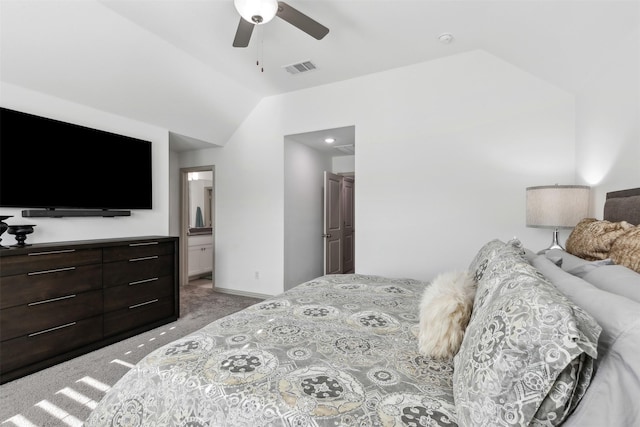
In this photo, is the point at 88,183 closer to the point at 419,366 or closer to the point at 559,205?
the point at 419,366

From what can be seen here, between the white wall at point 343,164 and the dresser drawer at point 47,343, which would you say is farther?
the white wall at point 343,164

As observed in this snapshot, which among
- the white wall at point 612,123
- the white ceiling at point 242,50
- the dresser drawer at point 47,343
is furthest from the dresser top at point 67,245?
the white wall at point 612,123

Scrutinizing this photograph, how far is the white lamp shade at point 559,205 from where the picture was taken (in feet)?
7.41

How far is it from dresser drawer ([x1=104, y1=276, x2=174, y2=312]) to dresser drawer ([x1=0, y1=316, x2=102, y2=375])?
0.18 m

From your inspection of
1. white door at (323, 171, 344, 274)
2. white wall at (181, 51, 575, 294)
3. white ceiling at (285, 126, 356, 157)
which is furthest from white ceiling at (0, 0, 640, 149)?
white door at (323, 171, 344, 274)

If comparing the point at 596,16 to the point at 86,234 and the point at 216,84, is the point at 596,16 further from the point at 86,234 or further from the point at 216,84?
the point at 86,234

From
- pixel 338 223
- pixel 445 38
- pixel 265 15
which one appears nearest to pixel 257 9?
pixel 265 15

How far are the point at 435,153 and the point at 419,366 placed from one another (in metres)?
2.78

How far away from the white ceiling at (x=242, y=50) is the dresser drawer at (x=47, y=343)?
2.16 meters

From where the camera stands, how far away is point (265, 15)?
2.01 meters

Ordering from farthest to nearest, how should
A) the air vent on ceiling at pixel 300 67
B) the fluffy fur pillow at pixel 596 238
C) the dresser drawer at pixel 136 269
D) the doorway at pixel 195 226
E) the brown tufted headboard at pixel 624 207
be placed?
1. the doorway at pixel 195 226
2. the air vent on ceiling at pixel 300 67
3. the dresser drawer at pixel 136 269
4. the brown tufted headboard at pixel 624 207
5. the fluffy fur pillow at pixel 596 238

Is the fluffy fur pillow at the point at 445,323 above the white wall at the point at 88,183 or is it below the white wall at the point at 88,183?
below

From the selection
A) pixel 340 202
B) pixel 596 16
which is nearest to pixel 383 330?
pixel 596 16

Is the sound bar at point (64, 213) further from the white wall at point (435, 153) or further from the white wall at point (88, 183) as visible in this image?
the white wall at point (435, 153)
